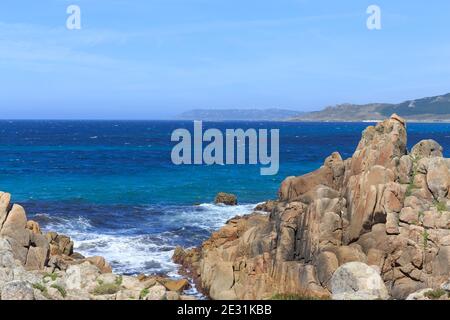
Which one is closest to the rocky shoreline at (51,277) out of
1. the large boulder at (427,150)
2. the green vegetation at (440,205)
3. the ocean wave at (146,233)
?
the ocean wave at (146,233)

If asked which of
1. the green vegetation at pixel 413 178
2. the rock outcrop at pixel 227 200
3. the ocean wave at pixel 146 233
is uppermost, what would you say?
the green vegetation at pixel 413 178

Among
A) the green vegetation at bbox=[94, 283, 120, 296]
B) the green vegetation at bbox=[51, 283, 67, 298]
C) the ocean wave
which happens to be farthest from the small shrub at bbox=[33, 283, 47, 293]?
the ocean wave

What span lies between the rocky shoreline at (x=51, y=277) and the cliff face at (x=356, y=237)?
4.59 m

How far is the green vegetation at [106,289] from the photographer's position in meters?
22.4

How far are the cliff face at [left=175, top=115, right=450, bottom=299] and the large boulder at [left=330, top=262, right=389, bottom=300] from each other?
9.16 meters

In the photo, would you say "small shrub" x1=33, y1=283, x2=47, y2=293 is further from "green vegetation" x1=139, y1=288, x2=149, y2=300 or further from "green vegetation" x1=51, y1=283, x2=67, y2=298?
"green vegetation" x1=139, y1=288, x2=149, y2=300

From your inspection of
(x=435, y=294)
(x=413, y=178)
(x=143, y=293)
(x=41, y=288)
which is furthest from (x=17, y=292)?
(x=413, y=178)

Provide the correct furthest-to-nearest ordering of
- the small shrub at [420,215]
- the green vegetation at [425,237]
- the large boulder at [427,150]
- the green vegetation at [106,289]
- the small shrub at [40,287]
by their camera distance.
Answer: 1. the large boulder at [427,150]
2. the small shrub at [420,215]
3. the green vegetation at [425,237]
4. the green vegetation at [106,289]
5. the small shrub at [40,287]

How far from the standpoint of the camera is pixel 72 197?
225 ft

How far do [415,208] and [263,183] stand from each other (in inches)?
1915

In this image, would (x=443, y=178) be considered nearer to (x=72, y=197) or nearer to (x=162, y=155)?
(x=72, y=197)

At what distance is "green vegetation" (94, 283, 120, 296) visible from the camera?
881 inches

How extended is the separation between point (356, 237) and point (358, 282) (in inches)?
554

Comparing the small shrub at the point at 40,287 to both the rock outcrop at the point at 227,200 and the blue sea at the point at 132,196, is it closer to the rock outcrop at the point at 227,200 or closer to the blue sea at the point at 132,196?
the blue sea at the point at 132,196
